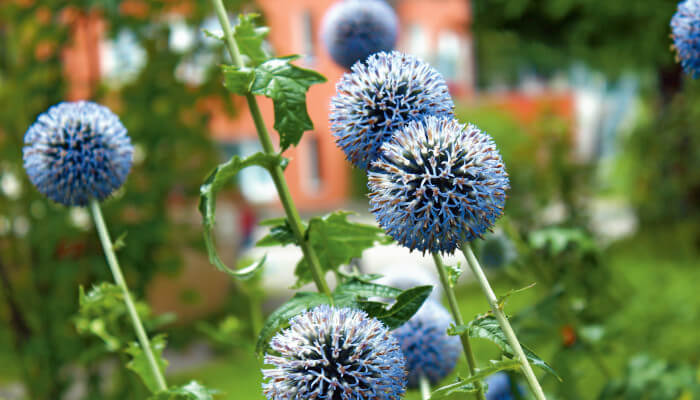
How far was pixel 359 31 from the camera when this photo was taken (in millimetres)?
1314

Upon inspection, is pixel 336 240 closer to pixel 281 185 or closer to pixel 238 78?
pixel 281 185

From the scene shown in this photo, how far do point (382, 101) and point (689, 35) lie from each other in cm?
50

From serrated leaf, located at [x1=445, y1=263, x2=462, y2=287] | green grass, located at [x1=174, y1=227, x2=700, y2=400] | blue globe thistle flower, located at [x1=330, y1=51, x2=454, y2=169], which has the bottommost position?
green grass, located at [x1=174, y1=227, x2=700, y2=400]

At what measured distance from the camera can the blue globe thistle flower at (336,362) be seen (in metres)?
0.63

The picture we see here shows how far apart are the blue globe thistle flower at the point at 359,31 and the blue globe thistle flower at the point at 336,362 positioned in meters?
0.74

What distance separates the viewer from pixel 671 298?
4.34 meters

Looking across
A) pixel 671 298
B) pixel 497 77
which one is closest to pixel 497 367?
pixel 671 298

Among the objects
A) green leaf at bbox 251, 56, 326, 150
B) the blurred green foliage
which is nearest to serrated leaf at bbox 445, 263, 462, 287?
green leaf at bbox 251, 56, 326, 150

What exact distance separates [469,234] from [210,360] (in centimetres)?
532

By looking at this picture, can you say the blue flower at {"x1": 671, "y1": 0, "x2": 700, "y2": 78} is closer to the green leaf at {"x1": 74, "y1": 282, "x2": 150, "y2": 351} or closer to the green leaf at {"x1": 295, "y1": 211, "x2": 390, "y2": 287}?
the green leaf at {"x1": 295, "y1": 211, "x2": 390, "y2": 287}

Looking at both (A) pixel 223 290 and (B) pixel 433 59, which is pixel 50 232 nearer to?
(A) pixel 223 290

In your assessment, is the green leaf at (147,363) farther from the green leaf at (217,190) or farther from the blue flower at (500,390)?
the blue flower at (500,390)

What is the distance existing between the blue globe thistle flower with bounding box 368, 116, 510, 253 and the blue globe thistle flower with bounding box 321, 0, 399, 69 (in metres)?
0.60

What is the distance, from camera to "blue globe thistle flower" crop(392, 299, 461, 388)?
999 mm
